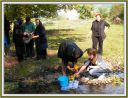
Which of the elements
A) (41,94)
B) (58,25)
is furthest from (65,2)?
(41,94)

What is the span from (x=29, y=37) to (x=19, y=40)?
235 millimetres

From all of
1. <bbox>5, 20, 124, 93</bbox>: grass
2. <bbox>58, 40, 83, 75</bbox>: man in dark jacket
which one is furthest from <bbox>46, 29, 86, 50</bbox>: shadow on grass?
<bbox>58, 40, 83, 75</bbox>: man in dark jacket

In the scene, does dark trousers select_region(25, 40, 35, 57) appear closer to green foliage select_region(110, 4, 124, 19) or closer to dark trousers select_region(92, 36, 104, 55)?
dark trousers select_region(92, 36, 104, 55)

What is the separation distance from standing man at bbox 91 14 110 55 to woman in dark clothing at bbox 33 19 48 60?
1.09 metres

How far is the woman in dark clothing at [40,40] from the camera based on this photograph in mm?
7809

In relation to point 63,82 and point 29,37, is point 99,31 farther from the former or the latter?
point 29,37

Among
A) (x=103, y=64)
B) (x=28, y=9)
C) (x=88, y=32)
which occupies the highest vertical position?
(x=28, y=9)

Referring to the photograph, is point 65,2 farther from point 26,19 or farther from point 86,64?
point 86,64

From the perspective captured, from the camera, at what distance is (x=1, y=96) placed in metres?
7.82

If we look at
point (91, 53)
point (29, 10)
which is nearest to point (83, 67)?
point (91, 53)

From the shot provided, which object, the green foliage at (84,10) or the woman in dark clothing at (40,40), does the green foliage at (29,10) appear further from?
the green foliage at (84,10)

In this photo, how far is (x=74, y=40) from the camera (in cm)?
782

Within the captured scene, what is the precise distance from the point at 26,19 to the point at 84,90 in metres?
2.02

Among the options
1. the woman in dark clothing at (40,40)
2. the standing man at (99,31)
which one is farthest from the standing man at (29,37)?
the standing man at (99,31)
